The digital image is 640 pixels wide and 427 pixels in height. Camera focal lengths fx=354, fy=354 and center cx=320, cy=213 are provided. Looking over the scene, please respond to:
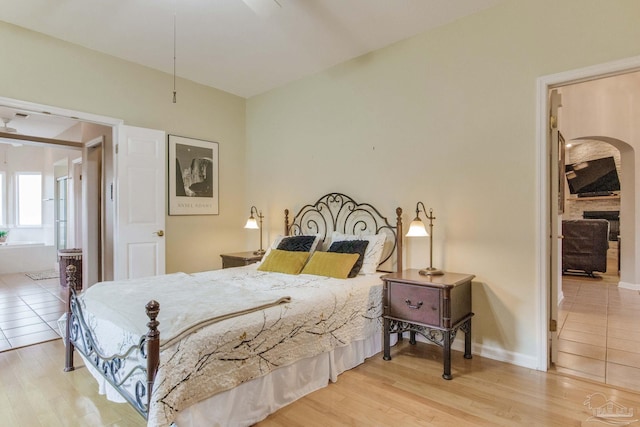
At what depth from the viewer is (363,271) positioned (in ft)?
10.6

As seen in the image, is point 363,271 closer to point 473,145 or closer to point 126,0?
point 473,145

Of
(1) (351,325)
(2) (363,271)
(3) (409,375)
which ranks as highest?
(2) (363,271)

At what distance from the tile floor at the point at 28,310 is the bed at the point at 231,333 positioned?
1133 mm

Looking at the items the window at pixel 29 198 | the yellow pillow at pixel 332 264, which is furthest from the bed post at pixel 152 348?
the window at pixel 29 198

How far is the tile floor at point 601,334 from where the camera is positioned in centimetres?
262

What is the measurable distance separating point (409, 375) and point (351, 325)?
0.54m

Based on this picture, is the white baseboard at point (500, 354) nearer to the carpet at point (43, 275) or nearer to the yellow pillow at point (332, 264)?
the yellow pillow at point (332, 264)

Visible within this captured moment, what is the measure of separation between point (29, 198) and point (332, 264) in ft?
25.9

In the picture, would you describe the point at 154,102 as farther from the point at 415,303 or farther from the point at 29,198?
the point at 29,198

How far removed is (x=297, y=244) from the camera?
12.0 ft

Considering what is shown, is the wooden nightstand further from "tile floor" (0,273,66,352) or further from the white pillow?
"tile floor" (0,273,66,352)

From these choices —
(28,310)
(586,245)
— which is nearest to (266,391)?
(28,310)

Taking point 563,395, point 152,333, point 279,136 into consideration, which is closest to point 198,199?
point 279,136

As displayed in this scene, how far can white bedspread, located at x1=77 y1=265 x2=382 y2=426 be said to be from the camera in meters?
1.62
